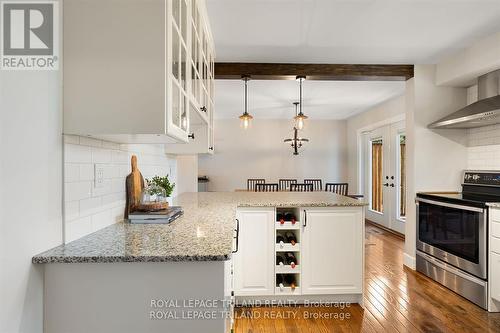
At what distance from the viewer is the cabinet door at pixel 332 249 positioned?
240 centimetres

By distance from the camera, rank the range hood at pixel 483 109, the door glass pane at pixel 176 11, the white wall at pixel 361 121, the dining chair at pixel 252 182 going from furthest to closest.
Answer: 1. the dining chair at pixel 252 182
2. the white wall at pixel 361 121
3. the range hood at pixel 483 109
4. the door glass pane at pixel 176 11

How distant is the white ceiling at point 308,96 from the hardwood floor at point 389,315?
2.80 metres

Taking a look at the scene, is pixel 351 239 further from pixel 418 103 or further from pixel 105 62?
pixel 105 62

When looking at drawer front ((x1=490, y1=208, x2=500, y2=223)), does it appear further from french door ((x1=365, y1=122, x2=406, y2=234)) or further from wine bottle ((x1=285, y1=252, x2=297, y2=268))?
french door ((x1=365, y1=122, x2=406, y2=234))

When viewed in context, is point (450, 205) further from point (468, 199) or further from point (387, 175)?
point (387, 175)

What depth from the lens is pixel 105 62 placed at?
1202 millimetres

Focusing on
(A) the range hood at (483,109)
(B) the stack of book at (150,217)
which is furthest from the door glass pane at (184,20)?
(A) the range hood at (483,109)

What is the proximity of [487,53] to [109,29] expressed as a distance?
126 inches

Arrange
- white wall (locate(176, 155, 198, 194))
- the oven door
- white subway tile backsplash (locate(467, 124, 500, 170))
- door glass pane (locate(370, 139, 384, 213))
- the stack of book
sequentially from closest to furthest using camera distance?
the stack of book < the oven door < white subway tile backsplash (locate(467, 124, 500, 170)) < white wall (locate(176, 155, 198, 194)) < door glass pane (locate(370, 139, 384, 213))

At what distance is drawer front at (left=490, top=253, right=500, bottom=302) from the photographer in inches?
89.1

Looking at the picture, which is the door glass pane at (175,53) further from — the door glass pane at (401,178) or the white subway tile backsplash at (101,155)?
the door glass pane at (401,178)

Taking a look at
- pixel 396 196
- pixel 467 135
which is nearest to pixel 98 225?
pixel 467 135

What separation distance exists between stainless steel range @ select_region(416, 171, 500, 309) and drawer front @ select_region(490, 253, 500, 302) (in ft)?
0.14

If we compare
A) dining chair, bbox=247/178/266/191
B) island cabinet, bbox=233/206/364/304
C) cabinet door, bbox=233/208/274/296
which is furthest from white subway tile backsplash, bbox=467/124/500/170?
dining chair, bbox=247/178/266/191
